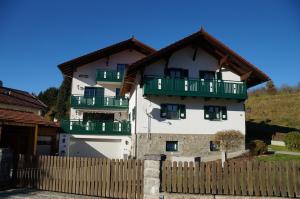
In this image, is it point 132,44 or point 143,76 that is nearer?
point 143,76

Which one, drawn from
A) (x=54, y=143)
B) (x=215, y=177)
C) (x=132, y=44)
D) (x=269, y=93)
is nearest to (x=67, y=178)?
(x=215, y=177)

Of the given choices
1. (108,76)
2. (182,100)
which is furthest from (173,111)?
(108,76)

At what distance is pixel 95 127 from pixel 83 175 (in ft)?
53.6

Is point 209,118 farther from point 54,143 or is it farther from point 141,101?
point 54,143

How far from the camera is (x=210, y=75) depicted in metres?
25.2

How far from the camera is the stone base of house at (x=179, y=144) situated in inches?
896

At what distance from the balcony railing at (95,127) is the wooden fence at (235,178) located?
668 inches

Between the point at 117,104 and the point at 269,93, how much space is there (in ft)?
157

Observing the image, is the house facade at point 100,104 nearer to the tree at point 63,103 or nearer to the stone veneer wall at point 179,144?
the stone veneer wall at point 179,144

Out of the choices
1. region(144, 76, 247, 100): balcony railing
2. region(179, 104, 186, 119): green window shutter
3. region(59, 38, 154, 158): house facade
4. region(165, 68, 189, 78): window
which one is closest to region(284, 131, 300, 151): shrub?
region(144, 76, 247, 100): balcony railing

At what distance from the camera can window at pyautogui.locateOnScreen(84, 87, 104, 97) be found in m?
32.2

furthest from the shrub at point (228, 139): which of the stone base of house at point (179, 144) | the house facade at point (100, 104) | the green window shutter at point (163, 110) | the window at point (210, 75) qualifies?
the house facade at point (100, 104)

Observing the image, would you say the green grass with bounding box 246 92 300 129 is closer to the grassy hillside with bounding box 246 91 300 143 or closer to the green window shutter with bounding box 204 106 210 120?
the grassy hillside with bounding box 246 91 300 143

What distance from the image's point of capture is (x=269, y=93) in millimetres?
66500
